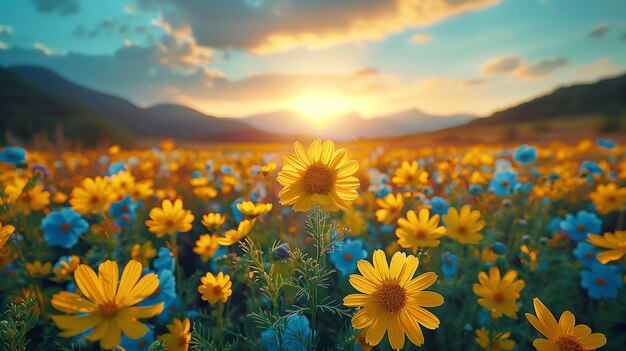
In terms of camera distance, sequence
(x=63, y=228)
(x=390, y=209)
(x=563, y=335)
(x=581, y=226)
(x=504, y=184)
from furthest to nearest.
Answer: (x=504, y=184)
(x=581, y=226)
(x=63, y=228)
(x=390, y=209)
(x=563, y=335)

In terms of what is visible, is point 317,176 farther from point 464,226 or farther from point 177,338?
point 464,226

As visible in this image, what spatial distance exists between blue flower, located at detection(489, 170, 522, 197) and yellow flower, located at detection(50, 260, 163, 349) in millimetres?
2442

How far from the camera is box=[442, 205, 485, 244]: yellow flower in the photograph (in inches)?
62.4

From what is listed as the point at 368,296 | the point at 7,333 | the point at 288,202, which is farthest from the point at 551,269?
the point at 7,333

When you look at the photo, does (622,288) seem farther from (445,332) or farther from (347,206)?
(347,206)

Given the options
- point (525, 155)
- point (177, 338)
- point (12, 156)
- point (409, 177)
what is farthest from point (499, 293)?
point (12, 156)

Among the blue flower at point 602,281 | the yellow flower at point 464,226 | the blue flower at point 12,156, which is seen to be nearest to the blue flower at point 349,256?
the yellow flower at point 464,226

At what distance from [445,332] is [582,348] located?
102 cm

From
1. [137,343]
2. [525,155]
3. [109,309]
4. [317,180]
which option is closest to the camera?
[109,309]

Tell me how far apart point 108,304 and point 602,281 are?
8.65 ft

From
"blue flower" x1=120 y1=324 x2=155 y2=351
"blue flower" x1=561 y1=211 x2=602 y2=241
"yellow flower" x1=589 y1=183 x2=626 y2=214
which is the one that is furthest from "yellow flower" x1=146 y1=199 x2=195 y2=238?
"yellow flower" x1=589 y1=183 x2=626 y2=214

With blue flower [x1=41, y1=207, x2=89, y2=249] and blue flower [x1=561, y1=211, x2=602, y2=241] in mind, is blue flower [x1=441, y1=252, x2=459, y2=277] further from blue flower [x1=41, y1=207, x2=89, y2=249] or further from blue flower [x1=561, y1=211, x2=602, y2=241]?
blue flower [x1=41, y1=207, x2=89, y2=249]

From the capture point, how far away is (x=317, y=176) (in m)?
1.11

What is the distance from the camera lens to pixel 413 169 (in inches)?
81.4
